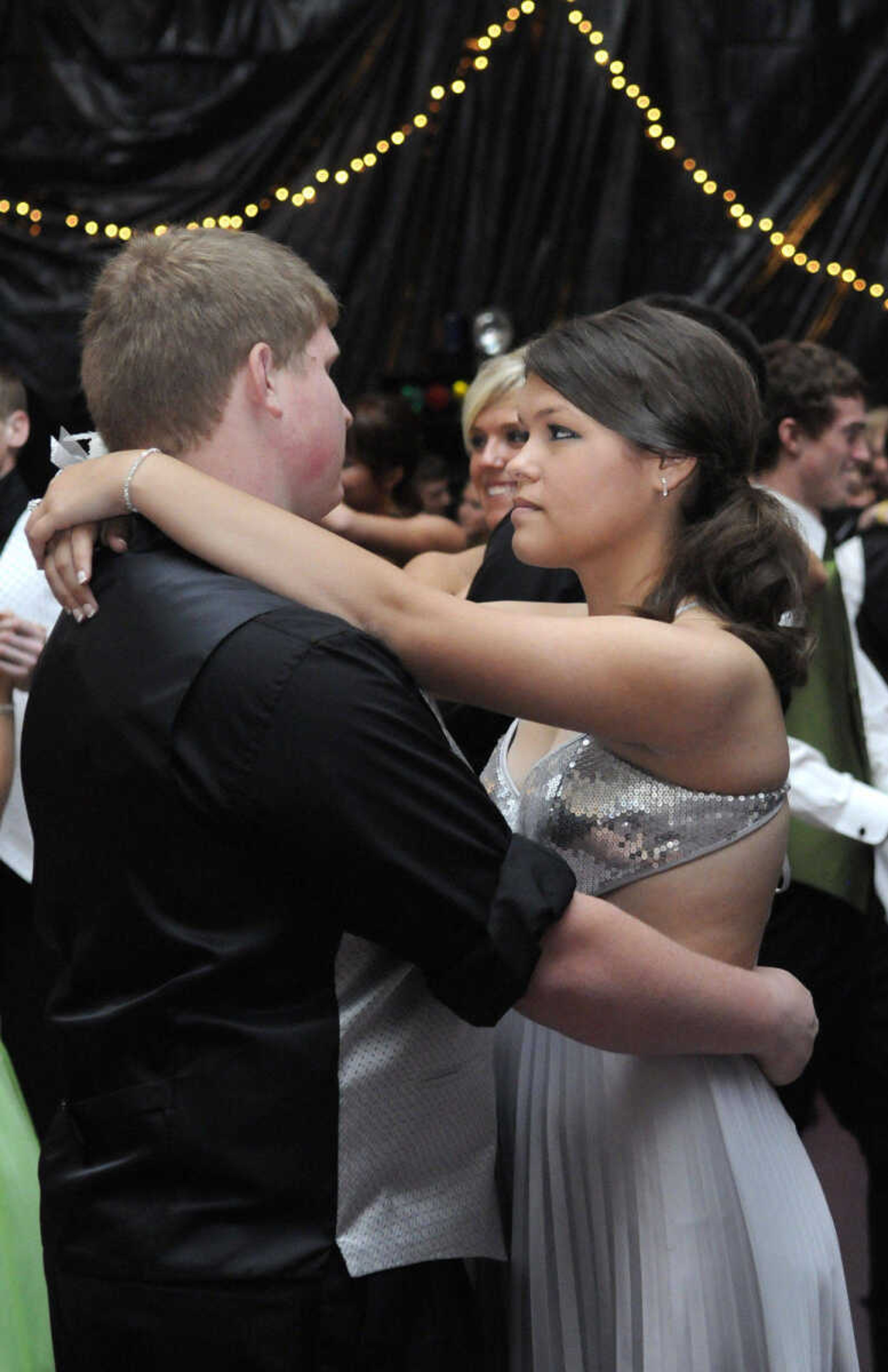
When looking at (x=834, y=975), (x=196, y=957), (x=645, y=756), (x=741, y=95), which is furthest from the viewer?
(x=741, y=95)

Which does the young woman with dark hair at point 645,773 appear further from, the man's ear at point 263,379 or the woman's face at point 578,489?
the man's ear at point 263,379

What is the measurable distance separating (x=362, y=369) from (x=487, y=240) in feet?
1.84

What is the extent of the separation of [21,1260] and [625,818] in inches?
41.2

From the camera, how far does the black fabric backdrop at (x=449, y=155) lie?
5.09m

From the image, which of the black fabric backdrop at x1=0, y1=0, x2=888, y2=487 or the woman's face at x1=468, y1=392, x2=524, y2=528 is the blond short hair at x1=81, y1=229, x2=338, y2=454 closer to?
the woman's face at x1=468, y1=392, x2=524, y2=528

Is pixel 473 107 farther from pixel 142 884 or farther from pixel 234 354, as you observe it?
pixel 142 884

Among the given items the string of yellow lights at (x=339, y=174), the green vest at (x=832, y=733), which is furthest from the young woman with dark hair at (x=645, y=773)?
the string of yellow lights at (x=339, y=174)

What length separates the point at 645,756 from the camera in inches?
68.0

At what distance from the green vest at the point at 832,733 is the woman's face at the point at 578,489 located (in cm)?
126

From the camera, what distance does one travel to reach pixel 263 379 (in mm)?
1536

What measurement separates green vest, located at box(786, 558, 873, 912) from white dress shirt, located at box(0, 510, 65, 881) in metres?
1.37

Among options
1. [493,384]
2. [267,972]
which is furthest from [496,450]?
[267,972]

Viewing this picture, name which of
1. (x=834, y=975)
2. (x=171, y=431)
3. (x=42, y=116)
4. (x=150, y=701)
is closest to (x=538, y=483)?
(x=171, y=431)

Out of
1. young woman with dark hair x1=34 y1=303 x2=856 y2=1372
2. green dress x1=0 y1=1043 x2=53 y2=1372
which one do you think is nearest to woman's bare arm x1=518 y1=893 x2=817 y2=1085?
young woman with dark hair x1=34 y1=303 x2=856 y2=1372
